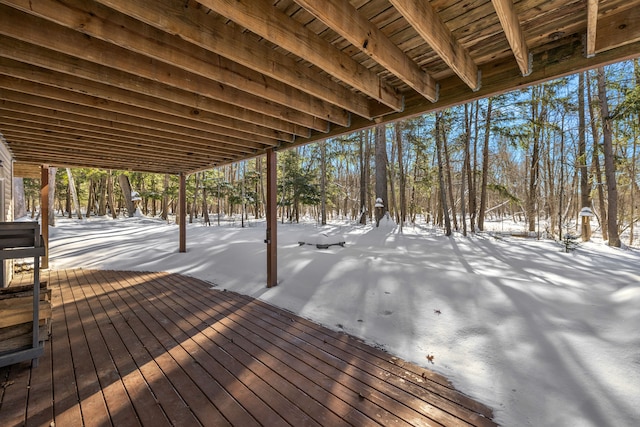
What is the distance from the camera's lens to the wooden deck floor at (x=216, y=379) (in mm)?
1858

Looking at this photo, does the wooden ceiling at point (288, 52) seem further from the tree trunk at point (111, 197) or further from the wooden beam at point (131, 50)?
the tree trunk at point (111, 197)

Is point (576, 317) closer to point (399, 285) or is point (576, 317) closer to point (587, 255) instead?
point (399, 285)

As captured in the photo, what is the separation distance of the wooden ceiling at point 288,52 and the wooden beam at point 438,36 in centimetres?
1

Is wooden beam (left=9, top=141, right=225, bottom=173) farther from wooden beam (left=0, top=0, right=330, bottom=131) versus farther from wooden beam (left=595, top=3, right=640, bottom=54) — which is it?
wooden beam (left=595, top=3, right=640, bottom=54)

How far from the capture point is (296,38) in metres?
2.04

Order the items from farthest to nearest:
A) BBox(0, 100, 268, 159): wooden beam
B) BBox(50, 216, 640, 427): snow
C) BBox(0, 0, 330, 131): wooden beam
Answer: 1. BBox(0, 100, 268, 159): wooden beam
2. BBox(50, 216, 640, 427): snow
3. BBox(0, 0, 330, 131): wooden beam

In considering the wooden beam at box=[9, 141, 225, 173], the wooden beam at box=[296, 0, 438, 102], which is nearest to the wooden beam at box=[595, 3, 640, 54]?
the wooden beam at box=[296, 0, 438, 102]

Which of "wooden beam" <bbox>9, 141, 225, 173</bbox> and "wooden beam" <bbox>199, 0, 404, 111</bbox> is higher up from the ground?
"wooden beam" <bbox>199, 0, 404, 111</bbox>

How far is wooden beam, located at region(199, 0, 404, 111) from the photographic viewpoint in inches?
67.0

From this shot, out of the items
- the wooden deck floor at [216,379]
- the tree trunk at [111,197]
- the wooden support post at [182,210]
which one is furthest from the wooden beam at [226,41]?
the tree trunk at [111,197]

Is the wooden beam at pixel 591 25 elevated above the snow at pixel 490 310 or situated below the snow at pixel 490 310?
above

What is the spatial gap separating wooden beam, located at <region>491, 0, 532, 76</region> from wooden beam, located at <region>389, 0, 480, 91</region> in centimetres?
36

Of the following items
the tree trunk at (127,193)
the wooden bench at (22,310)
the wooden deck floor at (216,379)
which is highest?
the tree trunk at (127,193)

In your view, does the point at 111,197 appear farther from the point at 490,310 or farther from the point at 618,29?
the point at 618,29
